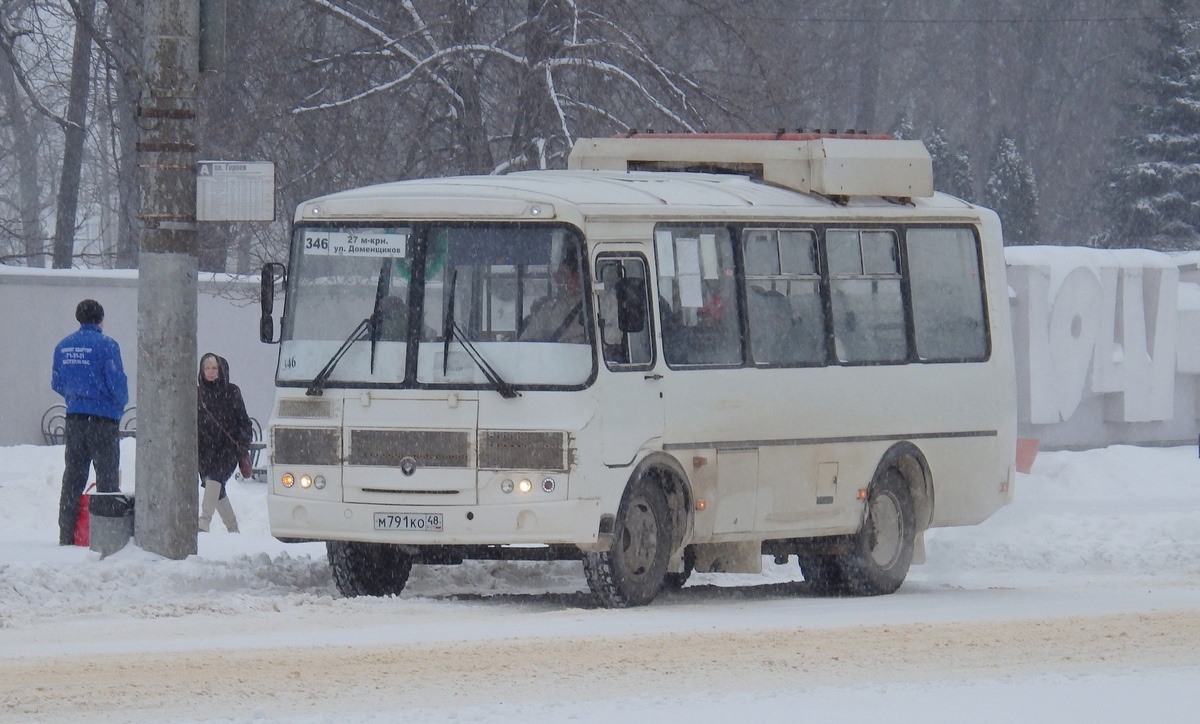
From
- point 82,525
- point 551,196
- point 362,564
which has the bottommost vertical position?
point 362,564

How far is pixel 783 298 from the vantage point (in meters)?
13.2

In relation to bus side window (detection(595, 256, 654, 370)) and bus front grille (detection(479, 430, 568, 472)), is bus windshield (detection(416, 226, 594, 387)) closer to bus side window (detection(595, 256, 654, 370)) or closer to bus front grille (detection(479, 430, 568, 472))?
bus side window (detection(595, 256, 654, 370))

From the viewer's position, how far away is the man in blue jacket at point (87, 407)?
14.2m

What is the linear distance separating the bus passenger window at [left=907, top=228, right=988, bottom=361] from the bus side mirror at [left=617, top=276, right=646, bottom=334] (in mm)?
3243

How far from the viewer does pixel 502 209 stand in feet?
38.2

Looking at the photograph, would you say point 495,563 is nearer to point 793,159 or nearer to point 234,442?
point 793,159

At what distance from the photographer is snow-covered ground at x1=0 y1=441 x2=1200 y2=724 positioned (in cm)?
777

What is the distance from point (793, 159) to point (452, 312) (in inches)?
137

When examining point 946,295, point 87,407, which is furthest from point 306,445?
point 946,295

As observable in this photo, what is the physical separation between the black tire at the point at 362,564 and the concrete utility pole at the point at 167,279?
1.03m

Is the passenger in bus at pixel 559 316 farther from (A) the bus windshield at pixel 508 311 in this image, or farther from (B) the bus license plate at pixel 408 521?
(B) the bus license plate at pixel 408 521

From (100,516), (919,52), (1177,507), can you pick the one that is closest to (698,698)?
(100,516)

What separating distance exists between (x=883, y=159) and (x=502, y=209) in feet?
12.1

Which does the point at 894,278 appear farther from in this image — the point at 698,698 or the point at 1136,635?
the point at 698,698
